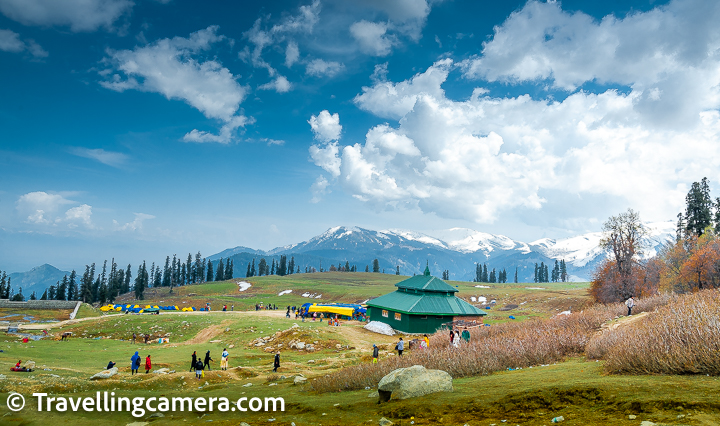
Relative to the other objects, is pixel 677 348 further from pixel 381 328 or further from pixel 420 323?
pixel 381 328

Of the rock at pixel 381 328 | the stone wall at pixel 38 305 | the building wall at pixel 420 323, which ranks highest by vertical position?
the building wall at pixel 420 323

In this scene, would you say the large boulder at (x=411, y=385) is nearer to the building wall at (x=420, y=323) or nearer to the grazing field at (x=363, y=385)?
the grazing field at (x=363, y=385)

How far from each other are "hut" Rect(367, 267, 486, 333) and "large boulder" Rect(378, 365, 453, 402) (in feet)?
129

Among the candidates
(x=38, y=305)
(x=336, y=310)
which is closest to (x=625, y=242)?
(x=336, y=310)

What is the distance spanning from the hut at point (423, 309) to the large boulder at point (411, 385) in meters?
39.4

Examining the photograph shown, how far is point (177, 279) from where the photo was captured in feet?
629

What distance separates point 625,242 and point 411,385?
60177mm

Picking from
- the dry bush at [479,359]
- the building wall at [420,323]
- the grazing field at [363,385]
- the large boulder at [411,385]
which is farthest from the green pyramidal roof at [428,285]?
the large boulder at [411,385]

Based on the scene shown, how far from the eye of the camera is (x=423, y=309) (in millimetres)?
53000

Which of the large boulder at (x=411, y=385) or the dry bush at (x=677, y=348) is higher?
the dry bush at (x=677, y=348)

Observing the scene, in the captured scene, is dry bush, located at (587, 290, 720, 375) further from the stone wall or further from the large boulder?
the stone wall

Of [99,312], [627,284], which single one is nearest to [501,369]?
[627,284]

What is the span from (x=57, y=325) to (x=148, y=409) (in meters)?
61.0

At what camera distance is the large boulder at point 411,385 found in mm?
13281
